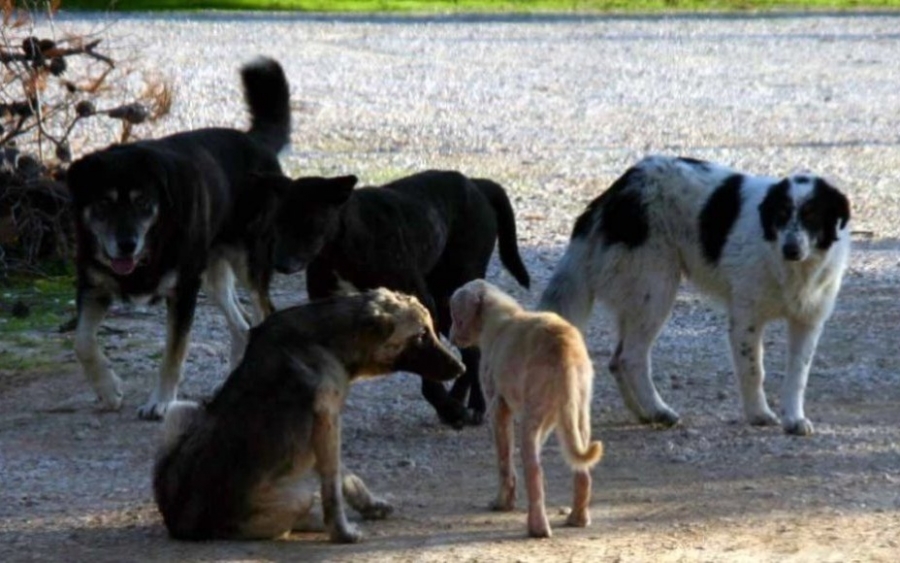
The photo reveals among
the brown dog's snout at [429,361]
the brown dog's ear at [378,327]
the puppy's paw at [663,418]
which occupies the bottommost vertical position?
the puppy's paw at [663,418]

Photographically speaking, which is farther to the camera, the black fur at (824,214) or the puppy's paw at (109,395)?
the puppy's paw at (109,395)

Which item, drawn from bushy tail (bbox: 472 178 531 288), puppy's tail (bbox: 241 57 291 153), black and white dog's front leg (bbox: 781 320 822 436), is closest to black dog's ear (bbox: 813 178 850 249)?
black and white dog's front leg (bbox: 781 320 822 436)

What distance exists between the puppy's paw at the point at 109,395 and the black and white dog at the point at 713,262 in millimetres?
2263

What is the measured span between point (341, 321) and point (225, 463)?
2.41ft

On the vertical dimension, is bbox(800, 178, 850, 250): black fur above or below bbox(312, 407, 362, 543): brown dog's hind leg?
above

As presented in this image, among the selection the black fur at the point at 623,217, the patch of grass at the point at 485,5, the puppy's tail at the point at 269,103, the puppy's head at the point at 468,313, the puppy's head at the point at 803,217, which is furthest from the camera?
the patch of grass at the point at 485,5

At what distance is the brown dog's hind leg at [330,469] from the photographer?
780 cm

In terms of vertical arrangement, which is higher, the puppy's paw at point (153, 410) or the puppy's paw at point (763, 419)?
the puppy's paw at point (763, 419)

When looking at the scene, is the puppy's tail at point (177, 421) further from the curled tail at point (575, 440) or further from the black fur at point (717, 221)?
the black fur at point (717, 221)

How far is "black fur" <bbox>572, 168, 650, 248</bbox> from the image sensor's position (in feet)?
34.4

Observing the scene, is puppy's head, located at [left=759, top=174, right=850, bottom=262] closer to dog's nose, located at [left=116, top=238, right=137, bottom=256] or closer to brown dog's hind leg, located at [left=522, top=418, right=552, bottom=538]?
brown dog's hind leg, located at [left=522, top=418, right=552, bottom=538]

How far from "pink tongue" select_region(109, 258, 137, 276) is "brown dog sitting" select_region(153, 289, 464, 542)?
2.28 m

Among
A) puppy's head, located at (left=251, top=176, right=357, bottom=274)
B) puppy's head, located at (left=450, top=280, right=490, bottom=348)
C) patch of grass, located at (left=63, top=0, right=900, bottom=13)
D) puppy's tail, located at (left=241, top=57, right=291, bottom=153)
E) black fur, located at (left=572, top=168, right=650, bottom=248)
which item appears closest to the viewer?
puppy's head, located at (left=450, top=280, right=490, bottom=348)

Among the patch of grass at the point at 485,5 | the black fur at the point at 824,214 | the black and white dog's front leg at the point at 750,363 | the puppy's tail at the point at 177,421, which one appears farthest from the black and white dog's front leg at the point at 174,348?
the patch of grass at the point at 485,5
